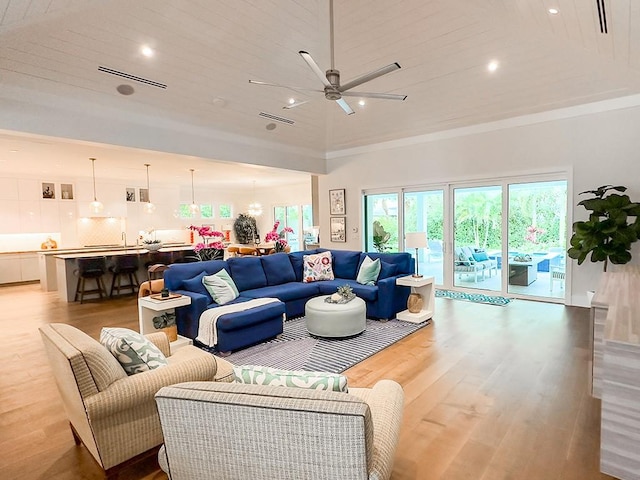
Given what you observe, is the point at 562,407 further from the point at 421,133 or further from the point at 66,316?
the point at 66,316

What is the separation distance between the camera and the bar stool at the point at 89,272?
22.9ft

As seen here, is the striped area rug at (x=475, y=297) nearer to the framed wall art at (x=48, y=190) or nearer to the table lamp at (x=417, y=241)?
the table lamp at (x=417, y=241)

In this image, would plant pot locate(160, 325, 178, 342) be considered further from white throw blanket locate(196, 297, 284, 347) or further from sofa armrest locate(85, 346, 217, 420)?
sofa armrest locate(85, 346, 217, 420)

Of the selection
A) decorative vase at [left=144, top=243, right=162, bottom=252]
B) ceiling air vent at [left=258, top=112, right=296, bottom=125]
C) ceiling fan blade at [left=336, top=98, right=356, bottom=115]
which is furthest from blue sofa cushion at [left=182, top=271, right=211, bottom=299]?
decorative vase at [left=144, top=243, right=162, bottom=252]

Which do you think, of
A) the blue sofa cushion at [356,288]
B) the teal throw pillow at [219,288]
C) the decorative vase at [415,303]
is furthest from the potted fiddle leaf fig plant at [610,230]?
the teal throw pillow at [219,288]

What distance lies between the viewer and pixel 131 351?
211 cm

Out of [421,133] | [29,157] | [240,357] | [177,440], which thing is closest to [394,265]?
[240,357]

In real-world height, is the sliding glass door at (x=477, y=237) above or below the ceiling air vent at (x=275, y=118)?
below

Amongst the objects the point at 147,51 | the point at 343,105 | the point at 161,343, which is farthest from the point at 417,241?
the point at 147,51

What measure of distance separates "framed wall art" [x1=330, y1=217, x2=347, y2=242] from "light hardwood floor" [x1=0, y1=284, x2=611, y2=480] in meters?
4.02

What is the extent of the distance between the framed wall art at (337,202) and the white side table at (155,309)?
5.16m

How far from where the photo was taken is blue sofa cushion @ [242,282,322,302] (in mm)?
4961

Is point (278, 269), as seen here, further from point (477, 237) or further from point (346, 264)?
point (477, 237)

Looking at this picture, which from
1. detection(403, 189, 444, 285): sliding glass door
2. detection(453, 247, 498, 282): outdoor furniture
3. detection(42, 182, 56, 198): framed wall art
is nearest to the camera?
detection(453, 247, 498, 282): outdoor furniture
